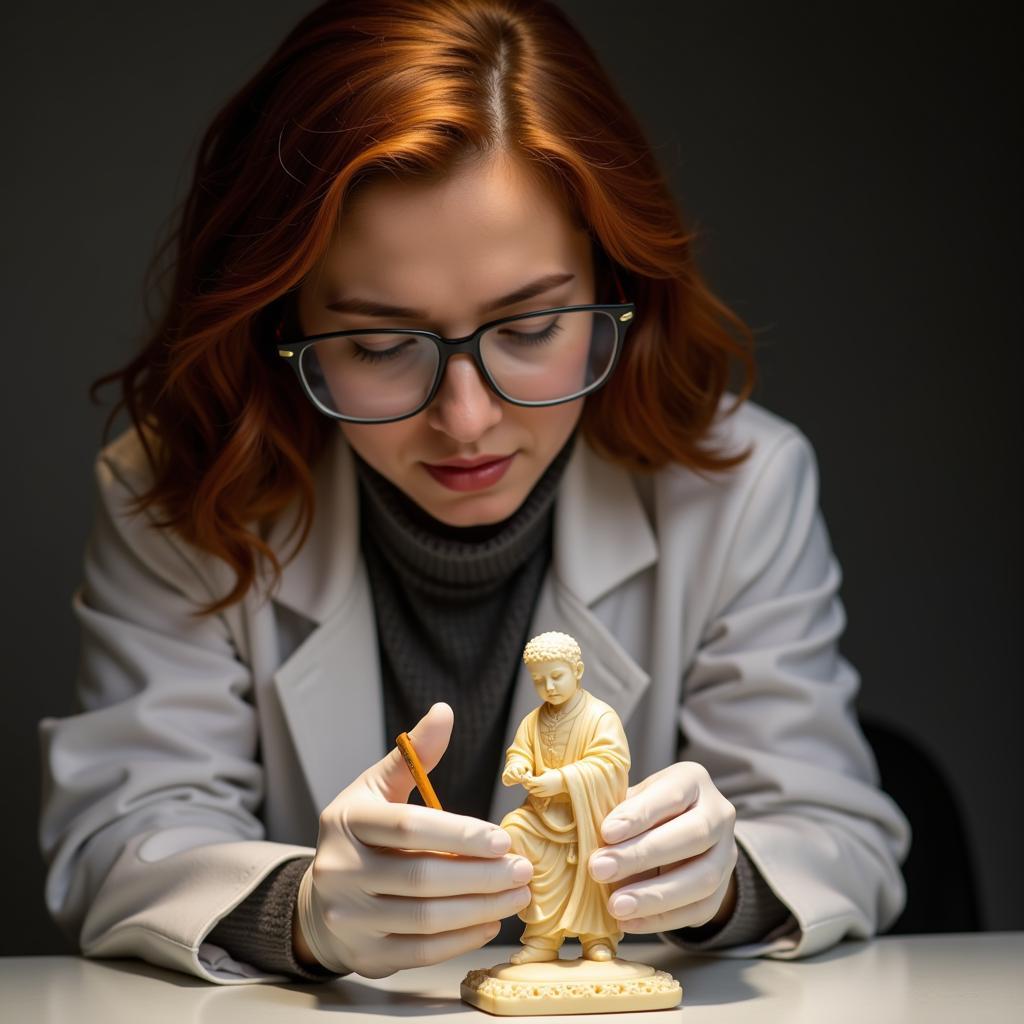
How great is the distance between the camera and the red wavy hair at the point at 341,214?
5.53 ft

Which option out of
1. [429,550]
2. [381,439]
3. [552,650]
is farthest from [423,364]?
[552,650]

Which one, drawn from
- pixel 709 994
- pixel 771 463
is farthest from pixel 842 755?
pixel 709 994

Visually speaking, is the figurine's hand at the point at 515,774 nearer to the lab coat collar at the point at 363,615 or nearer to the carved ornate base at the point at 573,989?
the carved ornate base at the point at 573,989

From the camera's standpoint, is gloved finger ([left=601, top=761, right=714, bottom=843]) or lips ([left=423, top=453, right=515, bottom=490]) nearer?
gloved finger ([left=601, top=761, right=714, bottom=843])

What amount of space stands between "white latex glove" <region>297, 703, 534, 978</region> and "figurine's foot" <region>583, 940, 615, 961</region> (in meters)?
0.08

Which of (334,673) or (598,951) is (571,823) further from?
(334,673)

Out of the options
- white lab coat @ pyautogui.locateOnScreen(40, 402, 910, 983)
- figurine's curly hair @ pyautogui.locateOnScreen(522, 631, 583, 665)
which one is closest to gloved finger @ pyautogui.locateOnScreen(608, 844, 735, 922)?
figurine's curly hair @ pyautogui.locateOnScreen(522, 631, 583, 665)

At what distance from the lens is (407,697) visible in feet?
6.68

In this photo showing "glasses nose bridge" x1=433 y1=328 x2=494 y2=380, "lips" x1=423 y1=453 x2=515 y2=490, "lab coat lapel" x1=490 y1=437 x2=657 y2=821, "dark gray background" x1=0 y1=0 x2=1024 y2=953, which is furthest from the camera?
"dark gray background" x1=0 y1=0 x2=1024 y2=953

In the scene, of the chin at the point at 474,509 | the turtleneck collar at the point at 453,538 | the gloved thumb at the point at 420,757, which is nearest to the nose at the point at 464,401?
the chin at the point at 474,509

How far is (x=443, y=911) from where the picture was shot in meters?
1.42

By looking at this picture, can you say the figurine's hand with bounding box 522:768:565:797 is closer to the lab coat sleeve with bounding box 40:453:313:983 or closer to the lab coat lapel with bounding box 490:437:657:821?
the lab coat sleeve with bounding box 40:453:313:983

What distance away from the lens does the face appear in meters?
1.65

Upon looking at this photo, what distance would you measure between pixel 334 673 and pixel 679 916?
65 centimetres
